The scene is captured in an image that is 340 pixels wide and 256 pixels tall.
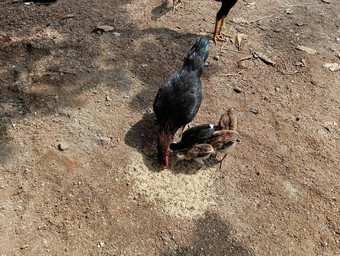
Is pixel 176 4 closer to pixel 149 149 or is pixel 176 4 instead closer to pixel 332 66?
pixel 332 66

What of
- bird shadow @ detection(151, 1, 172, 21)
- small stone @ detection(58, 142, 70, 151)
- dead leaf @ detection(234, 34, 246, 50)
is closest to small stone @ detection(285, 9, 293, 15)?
dead leaf @ detection(234, 34, 246, 50)

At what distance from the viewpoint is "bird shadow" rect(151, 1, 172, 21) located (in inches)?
246

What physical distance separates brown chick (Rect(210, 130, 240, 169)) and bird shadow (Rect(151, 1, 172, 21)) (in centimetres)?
356

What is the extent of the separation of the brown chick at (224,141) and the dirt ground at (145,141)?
→ 0.31m

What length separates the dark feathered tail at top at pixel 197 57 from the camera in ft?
13.8

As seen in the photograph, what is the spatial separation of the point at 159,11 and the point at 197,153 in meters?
4.07

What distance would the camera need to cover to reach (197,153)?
366cm

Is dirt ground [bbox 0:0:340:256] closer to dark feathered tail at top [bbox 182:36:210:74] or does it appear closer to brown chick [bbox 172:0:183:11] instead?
brown chick [bbox 172:0:183:11]

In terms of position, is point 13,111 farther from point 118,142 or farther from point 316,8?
point 316,8

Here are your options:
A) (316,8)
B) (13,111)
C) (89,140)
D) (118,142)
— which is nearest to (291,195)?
Result: (118,142)

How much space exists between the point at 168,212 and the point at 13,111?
8.59 ft

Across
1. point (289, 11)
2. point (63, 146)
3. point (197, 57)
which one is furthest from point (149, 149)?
point (289, 11)

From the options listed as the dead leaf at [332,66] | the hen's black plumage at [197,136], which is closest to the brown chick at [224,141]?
the hen's black plumage at [197,136]

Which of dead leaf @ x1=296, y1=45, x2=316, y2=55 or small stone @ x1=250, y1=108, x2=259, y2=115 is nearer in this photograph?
small stone @ x1=250, y1=108, x2=259, y2=115
